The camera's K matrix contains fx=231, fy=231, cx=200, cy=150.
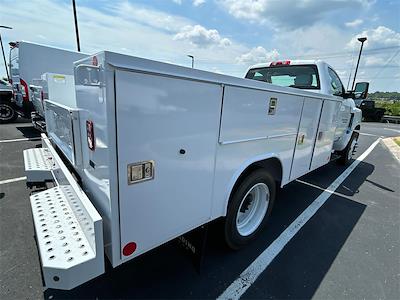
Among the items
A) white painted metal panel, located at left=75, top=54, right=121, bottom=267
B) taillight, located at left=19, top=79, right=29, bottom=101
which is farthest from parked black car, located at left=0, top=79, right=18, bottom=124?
white painted metal panel, located at left=75, top=54, right=121, bottom=267

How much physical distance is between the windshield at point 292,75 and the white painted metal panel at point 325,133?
535mm

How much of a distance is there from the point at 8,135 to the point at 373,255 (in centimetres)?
982

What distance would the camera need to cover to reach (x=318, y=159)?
4.02m

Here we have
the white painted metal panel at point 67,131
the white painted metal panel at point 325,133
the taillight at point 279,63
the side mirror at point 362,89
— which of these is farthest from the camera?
the side mirror at point 362,89

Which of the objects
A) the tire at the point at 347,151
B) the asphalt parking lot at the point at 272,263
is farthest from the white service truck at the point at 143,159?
the tire at the point at 347,151

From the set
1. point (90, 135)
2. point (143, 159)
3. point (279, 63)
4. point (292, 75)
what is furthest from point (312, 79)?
point (90, 135)

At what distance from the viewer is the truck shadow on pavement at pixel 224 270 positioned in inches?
82.2

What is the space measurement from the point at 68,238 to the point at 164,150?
0.86m

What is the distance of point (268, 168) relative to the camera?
2812 mm

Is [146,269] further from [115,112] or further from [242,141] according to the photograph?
[115,112]

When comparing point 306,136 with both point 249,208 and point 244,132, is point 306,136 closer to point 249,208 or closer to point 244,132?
point 249,208

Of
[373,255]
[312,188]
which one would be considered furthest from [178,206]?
[312,188]

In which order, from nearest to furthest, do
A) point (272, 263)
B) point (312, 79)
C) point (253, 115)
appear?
point (253, 115) < point (272, 263) < point (312, 79)

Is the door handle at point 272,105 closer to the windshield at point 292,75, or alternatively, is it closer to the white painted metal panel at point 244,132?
the white painted metal panel at point 244,132
